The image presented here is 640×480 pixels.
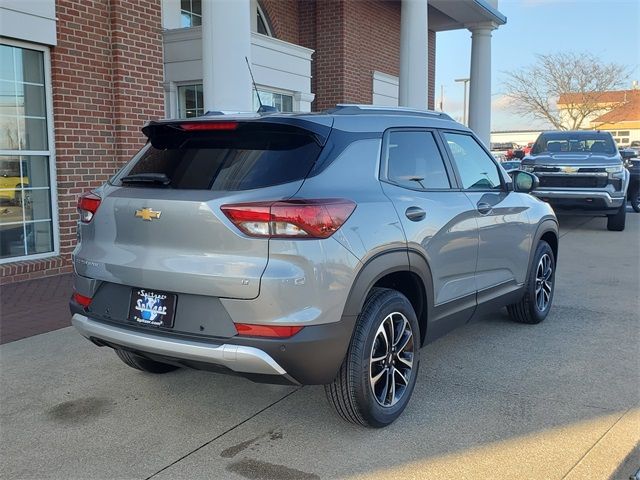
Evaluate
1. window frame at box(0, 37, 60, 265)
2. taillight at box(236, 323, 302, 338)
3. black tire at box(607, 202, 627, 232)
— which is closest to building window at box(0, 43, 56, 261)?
window frame at box(0, 37, 60, 265)

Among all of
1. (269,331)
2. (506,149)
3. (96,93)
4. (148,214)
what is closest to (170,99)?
(96,93)

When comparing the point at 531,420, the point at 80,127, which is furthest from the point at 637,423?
the point at 80,127

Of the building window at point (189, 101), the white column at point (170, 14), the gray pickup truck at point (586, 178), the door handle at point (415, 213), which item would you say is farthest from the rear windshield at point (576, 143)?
the door handle at point (415, 213)

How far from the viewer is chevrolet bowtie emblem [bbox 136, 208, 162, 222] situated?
3336 mm

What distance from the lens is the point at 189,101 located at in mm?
10352

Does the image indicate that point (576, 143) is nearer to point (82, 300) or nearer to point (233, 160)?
point (233, 160)

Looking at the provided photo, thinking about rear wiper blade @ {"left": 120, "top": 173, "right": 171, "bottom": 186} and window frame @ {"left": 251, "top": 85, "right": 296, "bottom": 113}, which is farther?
window frame @ {"left": 251, "top": 85, "right": 296, "bottom": 113}

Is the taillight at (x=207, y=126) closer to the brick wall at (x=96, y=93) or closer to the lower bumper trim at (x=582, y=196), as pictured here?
the brick wall at (x=96, y=93)

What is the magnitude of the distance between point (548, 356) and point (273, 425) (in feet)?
7.77

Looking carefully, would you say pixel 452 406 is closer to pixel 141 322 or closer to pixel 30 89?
pixel 141 322

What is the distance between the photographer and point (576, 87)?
3847 centimetres

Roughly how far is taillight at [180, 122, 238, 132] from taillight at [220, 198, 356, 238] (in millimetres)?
536

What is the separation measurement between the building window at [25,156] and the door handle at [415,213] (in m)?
5.30

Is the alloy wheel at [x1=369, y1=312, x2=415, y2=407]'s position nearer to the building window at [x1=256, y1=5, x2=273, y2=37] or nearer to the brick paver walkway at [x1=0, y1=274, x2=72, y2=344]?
the brick paver walkway at [x1=0, y1=274, x2=72, y2=344]
